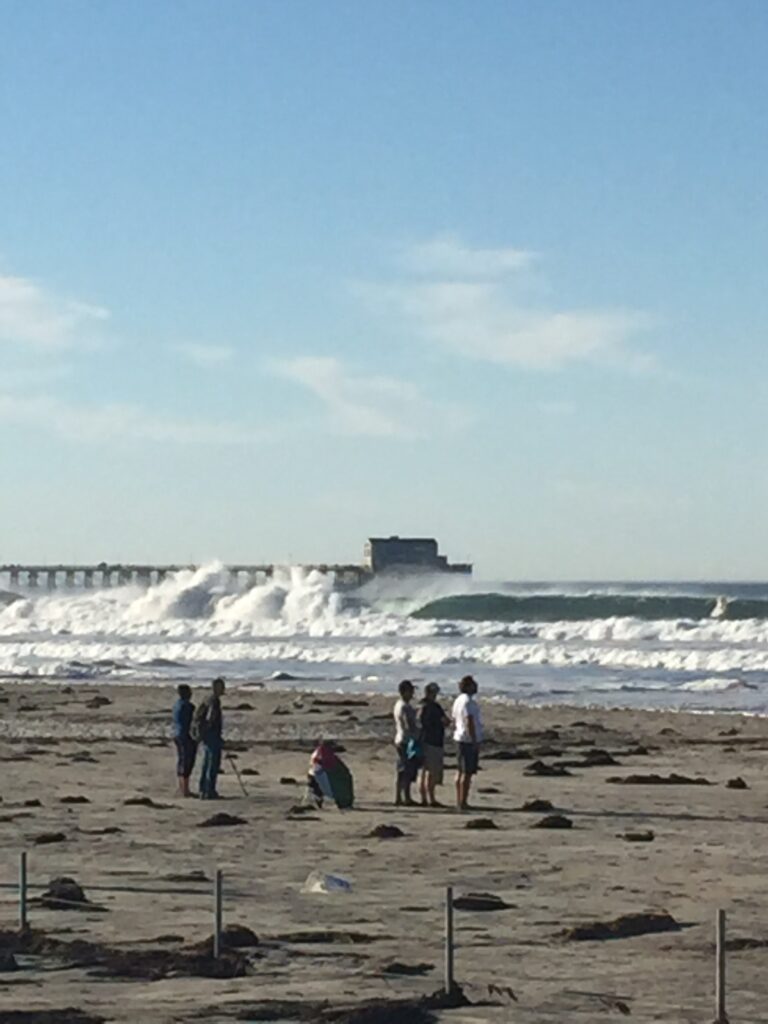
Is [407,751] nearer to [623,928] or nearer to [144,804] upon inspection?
[144,804]

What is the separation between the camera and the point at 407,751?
29141 mm

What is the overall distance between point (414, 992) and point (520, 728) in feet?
102

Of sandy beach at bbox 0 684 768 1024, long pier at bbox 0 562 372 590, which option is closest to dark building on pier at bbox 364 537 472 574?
long pier at bbox 0 562 372 590

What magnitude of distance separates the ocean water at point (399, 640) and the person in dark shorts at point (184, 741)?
25.2 meters

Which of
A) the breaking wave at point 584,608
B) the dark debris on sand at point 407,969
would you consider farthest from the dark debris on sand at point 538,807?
the breaking wave at point 584,608

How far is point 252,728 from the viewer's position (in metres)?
46.1

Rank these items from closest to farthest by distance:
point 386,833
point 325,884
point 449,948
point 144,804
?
point 449,948 < point 325,884 < point 386,833 < point 144,804

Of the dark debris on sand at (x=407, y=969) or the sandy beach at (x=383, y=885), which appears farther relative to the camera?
the dark debris on sand at (x=407, y=969)

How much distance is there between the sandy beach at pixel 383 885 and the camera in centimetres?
1515

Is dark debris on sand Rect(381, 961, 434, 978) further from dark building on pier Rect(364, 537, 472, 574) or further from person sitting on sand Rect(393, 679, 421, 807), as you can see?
dark building on pier Rect(364, 537, 472, 574)

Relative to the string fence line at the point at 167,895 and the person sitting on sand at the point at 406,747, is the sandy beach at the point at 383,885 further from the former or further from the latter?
the person sitting on sand at the point at 406,747

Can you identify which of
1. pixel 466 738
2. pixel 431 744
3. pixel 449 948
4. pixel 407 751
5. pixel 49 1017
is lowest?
pixel 49 1017

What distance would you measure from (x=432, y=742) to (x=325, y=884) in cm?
866

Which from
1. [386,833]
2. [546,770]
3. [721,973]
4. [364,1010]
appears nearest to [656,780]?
[546,770]
